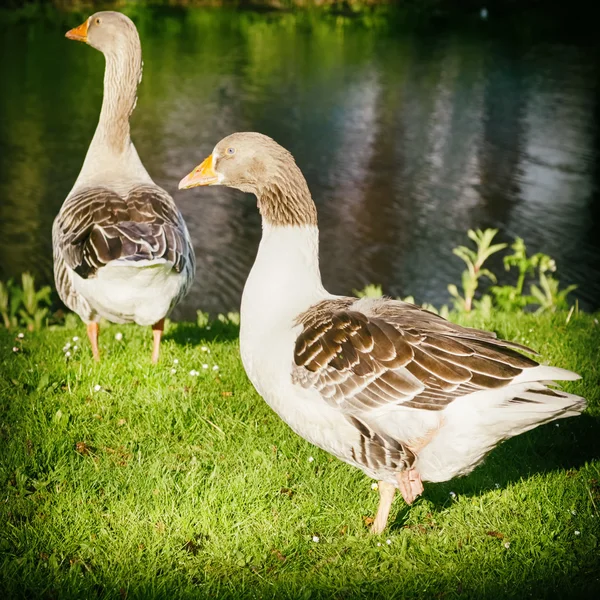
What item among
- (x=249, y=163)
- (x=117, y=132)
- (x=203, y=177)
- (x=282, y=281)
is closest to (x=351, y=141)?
(x=117, y=132)

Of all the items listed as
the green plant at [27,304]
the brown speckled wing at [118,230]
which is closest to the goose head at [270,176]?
the brown speckled wing at [118,230]

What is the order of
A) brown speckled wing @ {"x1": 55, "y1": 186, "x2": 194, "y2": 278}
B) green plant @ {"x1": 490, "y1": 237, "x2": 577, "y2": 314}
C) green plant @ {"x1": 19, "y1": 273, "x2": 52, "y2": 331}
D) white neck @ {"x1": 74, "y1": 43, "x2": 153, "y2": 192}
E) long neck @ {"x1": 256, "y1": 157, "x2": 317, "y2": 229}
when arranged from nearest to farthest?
1. long neck @ {"x1": 256, "y1": 157, "x2": 317, "y2": 229}
2. brown speckled wing @ {"x1": 55, "y1": 186, "x2": 194, "y2": 278}
3. white neck @ {"x1": 74, "y1": 43, "x2": 153, "y2": 192}
4. green plant @ {"x1": 19, "y1": 273, "x2": 52, "y2": 331}
5. green plant @ {"x1": 490, "y1": 237, "x2": 577, "y2": 314}

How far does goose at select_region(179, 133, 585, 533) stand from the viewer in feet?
10.8

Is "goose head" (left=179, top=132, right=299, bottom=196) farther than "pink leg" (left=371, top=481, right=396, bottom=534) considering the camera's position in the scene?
Yes

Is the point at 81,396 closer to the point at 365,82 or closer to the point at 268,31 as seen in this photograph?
the point at 365,82

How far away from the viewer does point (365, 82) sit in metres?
20.8

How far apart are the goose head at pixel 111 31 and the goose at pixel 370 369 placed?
104 inches

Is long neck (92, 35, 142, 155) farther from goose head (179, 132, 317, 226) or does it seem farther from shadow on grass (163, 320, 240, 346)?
goose head (179, 132, 317, 226)

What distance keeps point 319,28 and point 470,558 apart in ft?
96.5

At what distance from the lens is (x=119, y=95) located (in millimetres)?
6125

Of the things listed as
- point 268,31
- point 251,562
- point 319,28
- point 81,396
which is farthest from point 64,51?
point 251,562

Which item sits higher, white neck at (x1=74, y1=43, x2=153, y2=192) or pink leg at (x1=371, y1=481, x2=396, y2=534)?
white neck at (x1=74, y1=43, x2=153, y2=192)

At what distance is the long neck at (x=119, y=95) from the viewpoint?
6.02 m

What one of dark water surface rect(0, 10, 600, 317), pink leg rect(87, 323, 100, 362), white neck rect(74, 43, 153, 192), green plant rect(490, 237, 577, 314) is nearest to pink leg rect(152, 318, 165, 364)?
pink leg rect(87, 323, 100, 362)
